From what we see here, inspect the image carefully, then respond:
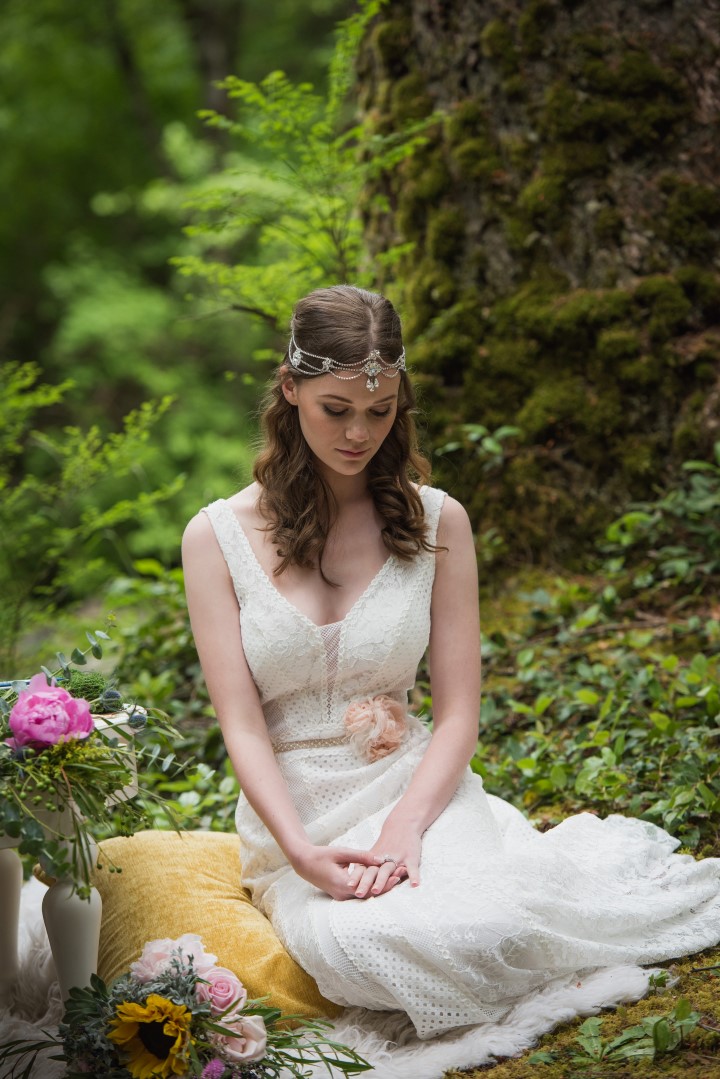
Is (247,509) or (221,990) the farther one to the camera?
(247,509)

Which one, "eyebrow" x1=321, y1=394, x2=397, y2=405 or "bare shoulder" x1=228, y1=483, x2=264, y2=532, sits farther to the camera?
"bare shoulder" x1=228, y1=483, x2=264, y2=532

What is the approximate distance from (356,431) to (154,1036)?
1.39 meters

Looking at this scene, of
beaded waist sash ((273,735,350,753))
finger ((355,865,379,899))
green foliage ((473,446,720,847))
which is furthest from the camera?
green foliage ((473,446,720,847))

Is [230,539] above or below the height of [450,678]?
above

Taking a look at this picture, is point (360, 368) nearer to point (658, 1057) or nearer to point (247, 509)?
point (247, 509)

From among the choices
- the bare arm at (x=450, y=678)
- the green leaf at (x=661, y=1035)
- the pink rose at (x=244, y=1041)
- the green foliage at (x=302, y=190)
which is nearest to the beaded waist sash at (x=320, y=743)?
the bare arm at (x=450, y=678)

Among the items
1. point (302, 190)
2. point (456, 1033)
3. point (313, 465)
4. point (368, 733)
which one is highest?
point (302, 190)

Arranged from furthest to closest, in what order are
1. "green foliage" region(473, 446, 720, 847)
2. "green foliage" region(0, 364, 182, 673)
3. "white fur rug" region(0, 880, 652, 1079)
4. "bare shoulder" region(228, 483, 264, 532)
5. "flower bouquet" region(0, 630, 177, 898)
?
"green foliage" region(0, 364, 182, 673) → "green foliage" region(473, 446, 720, 847) → "bare shoulder" region(228, 483, 264, 532) → "white fur rug" region(0, 880, 652, 1079) → "flower bouquet" region(0, 630, 177, 898)

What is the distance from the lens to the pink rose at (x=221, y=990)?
218cm

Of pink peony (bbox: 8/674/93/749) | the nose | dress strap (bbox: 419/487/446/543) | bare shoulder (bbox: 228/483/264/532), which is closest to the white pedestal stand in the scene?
pink peony (bbox: 8/674/93/749)

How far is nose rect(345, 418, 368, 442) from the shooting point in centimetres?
262

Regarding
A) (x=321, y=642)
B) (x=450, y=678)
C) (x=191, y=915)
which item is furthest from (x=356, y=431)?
(x=191, y=915)

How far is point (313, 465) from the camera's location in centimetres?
287

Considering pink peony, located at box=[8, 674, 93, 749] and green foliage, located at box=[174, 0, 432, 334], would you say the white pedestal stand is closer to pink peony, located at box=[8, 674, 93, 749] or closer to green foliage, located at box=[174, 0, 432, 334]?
pink peony, located at box=[8, 674, 93, 749]
